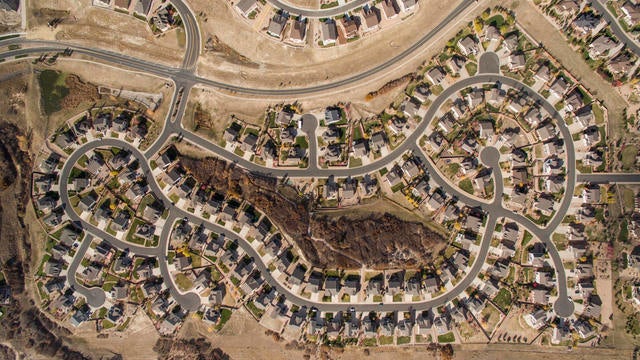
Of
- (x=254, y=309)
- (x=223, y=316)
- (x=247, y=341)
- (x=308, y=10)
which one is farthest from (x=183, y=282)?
(x=308, y=10)

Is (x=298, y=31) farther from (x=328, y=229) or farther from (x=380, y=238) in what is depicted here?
(x=380, y=238)

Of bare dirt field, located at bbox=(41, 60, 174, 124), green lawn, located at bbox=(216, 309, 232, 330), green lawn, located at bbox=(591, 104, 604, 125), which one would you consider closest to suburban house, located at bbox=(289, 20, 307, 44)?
bare dirt field, located at bbox=(41, 60, 174, 124)

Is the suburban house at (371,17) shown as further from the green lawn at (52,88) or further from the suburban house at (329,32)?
the green lawn at (52,88)

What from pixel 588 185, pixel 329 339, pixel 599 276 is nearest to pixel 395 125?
pixel 588 185

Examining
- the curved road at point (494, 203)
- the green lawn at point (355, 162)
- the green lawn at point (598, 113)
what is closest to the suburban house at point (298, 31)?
the green lawn at point (355, 162)

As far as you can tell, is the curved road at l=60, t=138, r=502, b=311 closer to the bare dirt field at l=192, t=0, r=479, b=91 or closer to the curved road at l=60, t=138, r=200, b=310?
the curved road at l=60, t=138, r=200, b=310
